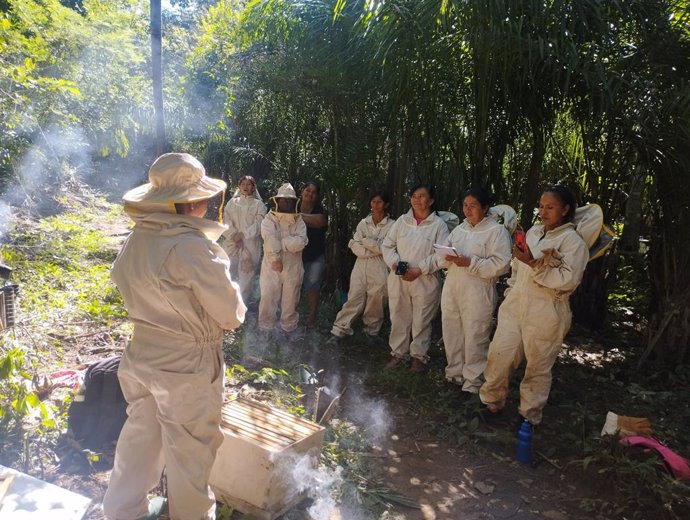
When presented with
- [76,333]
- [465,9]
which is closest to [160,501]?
[76,333]

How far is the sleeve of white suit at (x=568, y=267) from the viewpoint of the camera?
392 cm

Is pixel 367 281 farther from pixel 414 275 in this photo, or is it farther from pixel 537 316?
pixel 537 316

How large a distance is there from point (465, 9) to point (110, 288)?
5.50 metres

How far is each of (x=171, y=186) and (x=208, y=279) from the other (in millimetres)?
476

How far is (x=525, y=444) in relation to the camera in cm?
409

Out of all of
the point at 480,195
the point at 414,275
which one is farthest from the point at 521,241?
the point at 414,275

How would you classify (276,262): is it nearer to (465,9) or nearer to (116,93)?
(465,9)

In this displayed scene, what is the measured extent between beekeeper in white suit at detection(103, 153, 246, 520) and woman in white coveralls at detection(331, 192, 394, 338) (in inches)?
135

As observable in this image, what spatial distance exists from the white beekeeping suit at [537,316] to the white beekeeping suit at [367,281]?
74.1 inches

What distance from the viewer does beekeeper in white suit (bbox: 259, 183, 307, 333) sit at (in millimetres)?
6145

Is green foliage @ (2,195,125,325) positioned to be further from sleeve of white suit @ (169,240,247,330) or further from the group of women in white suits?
sleeve of white suit @ (169,240,247,330)

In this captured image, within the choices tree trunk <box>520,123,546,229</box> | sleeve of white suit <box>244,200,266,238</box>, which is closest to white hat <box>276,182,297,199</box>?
sleeve of white suit <box>244,200,266,238</box>

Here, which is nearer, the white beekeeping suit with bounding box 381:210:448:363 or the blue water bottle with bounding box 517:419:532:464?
the blue water bottle with bounding box 517:419:532:464

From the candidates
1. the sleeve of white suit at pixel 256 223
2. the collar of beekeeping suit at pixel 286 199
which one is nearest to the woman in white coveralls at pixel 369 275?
the collar of beekeeping suit at pixel 286 199
